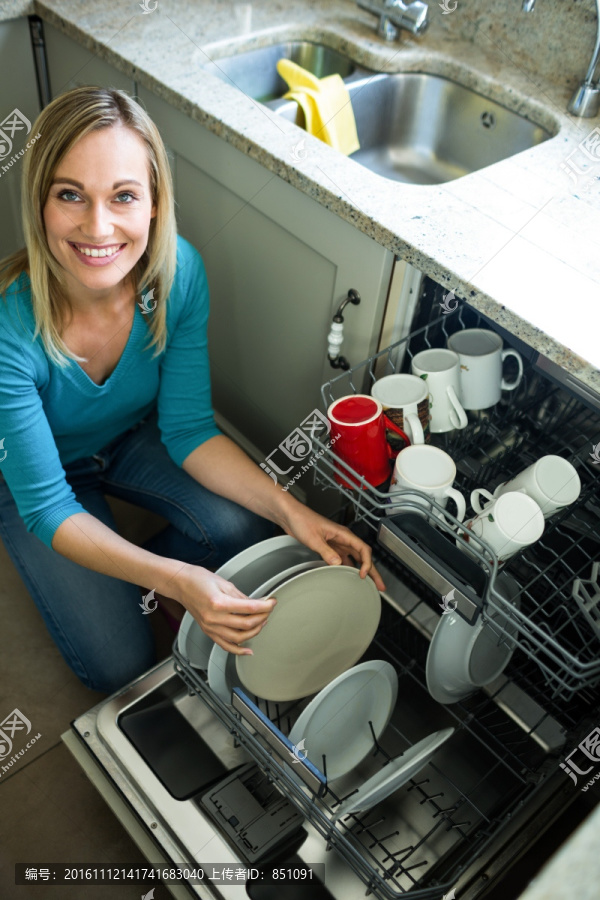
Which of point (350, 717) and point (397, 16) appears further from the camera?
point (397, 16)

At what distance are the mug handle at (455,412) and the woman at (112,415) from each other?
0.72 feet

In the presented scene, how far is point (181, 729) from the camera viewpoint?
1048 millimetres

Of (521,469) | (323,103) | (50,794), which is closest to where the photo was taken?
(521,469)

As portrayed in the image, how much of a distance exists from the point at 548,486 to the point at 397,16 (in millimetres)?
1036

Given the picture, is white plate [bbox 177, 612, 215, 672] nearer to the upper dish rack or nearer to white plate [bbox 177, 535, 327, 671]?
white plate [bbox 177, 535, 327, 671]

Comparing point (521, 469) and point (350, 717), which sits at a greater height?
point (521, 469)

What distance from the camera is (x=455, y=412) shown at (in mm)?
1067

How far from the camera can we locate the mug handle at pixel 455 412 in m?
1.05

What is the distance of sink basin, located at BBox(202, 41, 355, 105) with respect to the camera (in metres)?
1.48

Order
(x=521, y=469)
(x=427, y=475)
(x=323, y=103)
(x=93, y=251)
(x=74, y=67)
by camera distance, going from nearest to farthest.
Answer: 1. (x=427, y=475)
2. (x=93, y=251)
3. (x=521, y=469)
4. (x=323, y=103)
5. (x=74, y=67)

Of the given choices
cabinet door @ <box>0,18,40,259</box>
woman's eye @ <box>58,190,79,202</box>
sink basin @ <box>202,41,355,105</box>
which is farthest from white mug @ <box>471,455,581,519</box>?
cabinet door @ <box>0,18,40,259</box>

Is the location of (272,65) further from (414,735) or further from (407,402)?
(414,735)

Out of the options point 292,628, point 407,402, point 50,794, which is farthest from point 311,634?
point 50,794

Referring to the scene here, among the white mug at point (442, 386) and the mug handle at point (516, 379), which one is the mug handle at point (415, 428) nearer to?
the white mug at point (442, 386)
